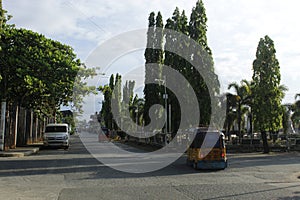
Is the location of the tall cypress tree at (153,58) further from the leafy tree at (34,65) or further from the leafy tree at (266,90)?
the leafy tree at (34,65)

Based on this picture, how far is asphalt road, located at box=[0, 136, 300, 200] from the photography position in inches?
403

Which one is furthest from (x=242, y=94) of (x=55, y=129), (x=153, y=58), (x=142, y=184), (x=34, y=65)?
(x=142, y=184)

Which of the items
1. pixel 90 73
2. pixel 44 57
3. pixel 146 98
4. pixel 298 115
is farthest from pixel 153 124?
pixel 298 115

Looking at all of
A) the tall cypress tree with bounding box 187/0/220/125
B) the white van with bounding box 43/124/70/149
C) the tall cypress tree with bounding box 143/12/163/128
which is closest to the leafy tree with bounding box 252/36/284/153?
the tall cypress tree with bounding box 187/0/220/125

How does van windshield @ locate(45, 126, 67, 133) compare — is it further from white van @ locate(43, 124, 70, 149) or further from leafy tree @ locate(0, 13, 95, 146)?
leafy tree @ locate(0, 13, 95, 146)

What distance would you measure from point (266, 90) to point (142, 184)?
63.1ft

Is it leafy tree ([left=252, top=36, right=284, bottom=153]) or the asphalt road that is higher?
leafy tree ([left=252, top=36, right=284, bottom=153])

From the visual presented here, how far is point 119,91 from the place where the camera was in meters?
67.8

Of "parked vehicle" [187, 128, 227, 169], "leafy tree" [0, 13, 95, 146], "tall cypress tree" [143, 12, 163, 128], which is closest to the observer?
"parked vehicle" [187, 128, 227, 169]

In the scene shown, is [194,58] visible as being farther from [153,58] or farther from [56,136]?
[56,136]

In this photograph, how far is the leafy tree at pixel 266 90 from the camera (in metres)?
28.5

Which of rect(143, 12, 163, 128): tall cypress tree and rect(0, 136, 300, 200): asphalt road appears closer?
rect(0, 136, 300, 200): asphalt road

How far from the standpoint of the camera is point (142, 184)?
40.1ft

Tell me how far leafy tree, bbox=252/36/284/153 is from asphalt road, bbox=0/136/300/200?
11964 mm
